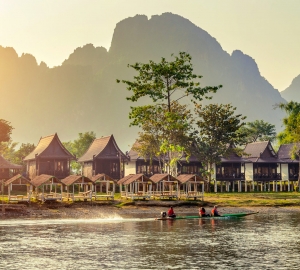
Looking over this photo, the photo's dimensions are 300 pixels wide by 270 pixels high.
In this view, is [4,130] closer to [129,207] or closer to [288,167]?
[129,207]

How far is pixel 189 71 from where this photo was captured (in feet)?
234

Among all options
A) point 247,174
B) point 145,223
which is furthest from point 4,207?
point 247,174

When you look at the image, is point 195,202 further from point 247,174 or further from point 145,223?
point 247,174

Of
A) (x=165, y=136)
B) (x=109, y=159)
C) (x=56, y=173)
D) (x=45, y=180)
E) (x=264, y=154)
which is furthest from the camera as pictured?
(x=264, y=154)

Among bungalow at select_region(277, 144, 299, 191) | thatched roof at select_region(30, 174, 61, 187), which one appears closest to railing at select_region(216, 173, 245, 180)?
bungalow at select_region(277, 144, 299, 191)

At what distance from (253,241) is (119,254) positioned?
990 cm

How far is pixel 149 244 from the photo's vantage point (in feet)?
112

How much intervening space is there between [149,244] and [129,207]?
2713 cm

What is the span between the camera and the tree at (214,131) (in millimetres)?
83750

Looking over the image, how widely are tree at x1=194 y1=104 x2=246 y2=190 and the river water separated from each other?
1400 inches

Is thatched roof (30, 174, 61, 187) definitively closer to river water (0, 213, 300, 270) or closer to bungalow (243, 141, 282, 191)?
river water (0, 213, 300, 270)

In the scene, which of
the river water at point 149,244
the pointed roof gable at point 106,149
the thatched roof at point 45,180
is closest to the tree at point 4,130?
the pointed roof gable at point 106,149

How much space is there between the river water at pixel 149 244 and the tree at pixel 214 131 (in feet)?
117

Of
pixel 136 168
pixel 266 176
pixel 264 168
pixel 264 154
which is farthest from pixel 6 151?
pixel 266 176
